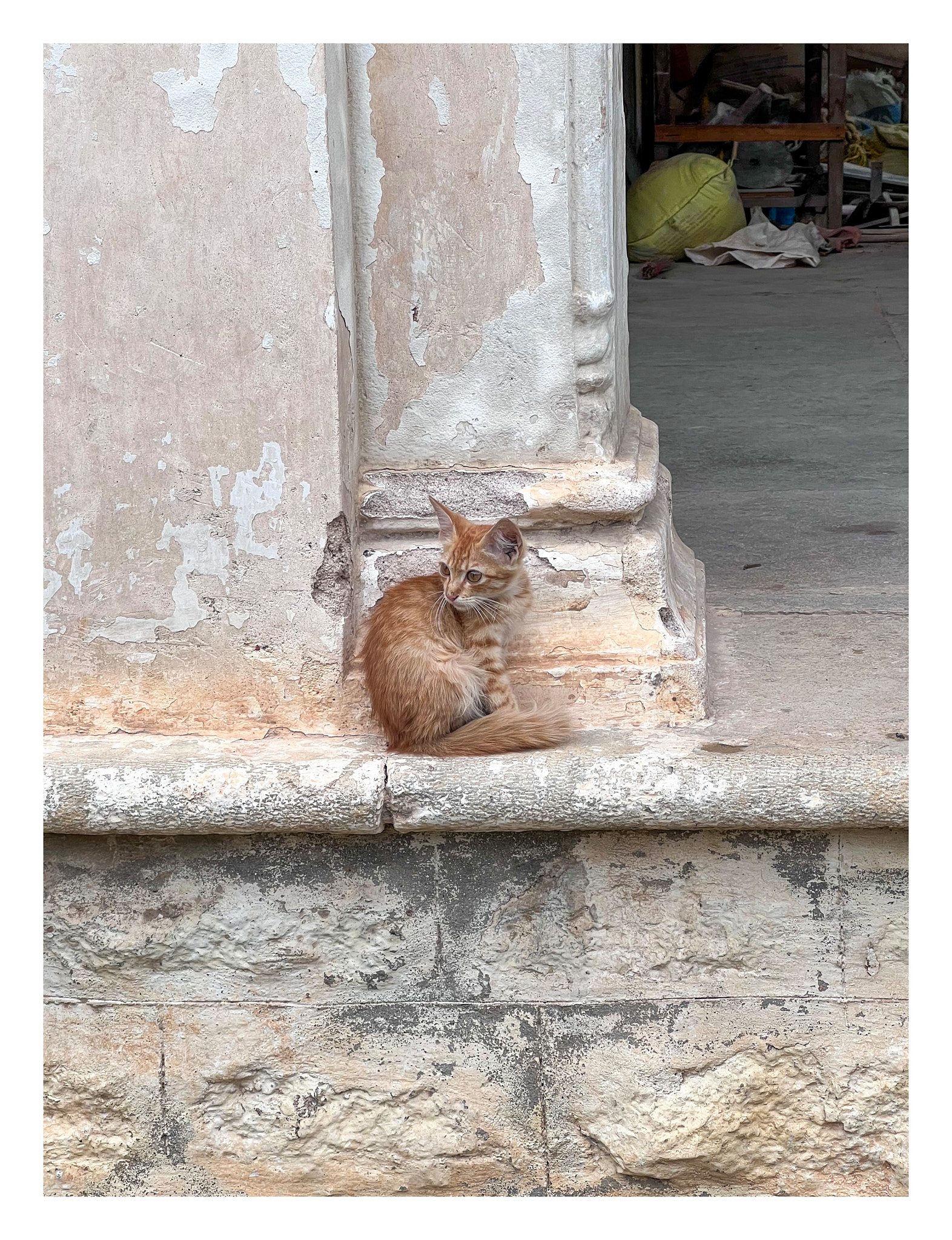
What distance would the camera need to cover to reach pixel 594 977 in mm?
2670

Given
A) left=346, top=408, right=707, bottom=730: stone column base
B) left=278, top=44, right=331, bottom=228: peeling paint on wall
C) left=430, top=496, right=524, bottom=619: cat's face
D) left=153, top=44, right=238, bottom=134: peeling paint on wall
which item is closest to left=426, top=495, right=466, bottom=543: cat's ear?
left=430, top=496, right=524, bottom=619: cat's face

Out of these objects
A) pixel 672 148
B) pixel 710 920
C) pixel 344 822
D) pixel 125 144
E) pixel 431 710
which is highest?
pixel 672 148

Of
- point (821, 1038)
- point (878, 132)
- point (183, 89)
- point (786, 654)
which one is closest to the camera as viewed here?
point (183, 89)

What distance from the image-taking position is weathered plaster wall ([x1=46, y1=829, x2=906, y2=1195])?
2.61 metres

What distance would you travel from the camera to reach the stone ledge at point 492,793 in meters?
2.46

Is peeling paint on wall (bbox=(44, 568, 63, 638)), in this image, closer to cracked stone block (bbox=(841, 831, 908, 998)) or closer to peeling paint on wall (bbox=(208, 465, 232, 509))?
peeling paint on wall (bbox=(208, 465, 232, 509))

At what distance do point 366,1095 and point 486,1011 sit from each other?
30cm

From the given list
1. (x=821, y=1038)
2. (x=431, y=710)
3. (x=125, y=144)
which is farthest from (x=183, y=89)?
(x=821, y=1038)

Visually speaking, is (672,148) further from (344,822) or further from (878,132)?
(344,822)

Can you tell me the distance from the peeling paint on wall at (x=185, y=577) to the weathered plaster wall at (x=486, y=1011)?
1.37 ft

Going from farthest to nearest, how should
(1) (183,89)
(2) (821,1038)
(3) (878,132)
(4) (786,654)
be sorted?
(3) (878,132)
(4) (786,654)
(2) (821,1038)
(1) (183,89)

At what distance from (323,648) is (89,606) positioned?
47 centimetres

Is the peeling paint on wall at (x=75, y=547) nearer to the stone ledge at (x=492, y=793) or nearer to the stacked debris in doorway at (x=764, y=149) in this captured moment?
the stone ledge at (x=492, y=793)

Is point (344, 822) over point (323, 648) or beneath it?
beneath
